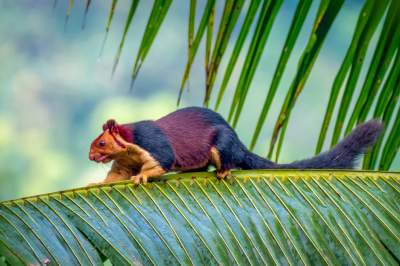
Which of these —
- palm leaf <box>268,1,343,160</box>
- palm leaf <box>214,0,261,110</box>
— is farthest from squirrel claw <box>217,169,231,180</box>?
palm leaf <box>214,0,261,110</box>

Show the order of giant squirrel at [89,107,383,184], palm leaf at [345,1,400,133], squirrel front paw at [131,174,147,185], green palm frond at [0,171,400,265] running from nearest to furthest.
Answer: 1. green palm frond at [0,171,400,265]
2. squirrel front paw at [131,174,147,185]
3. palm leaf at [345,1,400,133]
4. giant squirrel at [89,107,383,184]

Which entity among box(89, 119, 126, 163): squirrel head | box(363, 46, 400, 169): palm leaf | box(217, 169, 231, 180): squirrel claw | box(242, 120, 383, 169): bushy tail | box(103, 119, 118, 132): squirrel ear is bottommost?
box(89, 119, 126, 163): squirrel head

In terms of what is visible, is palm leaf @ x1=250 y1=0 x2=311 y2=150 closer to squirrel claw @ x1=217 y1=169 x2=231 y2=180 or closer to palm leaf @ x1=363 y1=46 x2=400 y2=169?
squirrel claw @ x1=217 y1=169 x2=231 y2=180

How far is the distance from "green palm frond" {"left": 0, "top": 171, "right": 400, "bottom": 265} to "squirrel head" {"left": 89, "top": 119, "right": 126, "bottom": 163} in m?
0.41

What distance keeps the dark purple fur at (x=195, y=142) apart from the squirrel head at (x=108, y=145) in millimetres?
89

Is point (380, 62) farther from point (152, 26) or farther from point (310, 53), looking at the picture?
point (152, 26)

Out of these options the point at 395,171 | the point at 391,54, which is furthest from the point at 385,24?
the point at 395,171

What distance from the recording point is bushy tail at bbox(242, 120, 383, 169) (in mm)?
2881

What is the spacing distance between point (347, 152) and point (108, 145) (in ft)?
2.57

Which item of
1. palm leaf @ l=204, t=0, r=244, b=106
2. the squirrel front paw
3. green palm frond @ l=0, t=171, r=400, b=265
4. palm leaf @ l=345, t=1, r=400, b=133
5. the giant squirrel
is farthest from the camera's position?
the giant squirrel

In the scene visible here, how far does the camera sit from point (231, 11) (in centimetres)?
280

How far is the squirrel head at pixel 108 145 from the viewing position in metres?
3.02

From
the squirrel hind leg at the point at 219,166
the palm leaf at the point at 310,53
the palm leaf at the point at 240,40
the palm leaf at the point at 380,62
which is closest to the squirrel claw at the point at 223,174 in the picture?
the squirrel hind leg at the point at 219,166

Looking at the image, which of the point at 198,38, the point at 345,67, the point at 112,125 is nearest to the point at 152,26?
the point at 198,38
